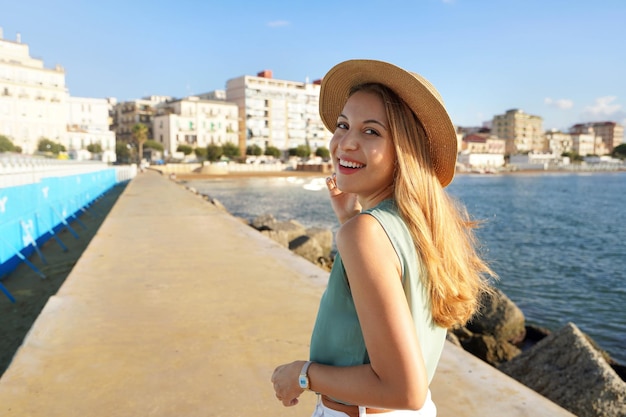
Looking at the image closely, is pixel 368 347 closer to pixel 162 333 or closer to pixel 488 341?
pixel 162 333

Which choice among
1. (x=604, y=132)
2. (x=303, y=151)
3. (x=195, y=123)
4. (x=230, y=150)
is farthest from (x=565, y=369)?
(x=604, y=132)

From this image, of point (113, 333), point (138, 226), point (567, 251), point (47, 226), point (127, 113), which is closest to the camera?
point (113, 333)

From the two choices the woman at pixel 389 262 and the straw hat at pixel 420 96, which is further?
the straw hat at pixel 420 96

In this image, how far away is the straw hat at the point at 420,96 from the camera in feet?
4.19

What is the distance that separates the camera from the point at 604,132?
181m

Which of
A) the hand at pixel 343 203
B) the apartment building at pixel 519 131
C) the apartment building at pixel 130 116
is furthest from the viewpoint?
the apartment building at pixel 519 131

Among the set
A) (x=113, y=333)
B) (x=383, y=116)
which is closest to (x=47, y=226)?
(x=113, y=333)

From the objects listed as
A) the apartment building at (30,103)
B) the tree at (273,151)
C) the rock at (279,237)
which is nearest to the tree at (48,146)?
the apartment building at (30,103)

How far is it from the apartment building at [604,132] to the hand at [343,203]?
195672 mm

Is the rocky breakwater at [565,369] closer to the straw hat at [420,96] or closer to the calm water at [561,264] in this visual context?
the straw hat at [420,96]

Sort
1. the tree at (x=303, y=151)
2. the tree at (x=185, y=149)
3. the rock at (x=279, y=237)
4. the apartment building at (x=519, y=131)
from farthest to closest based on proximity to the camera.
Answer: the apartment building at (x=519, y=131)
the tree at (x=303, y=151)
the tree at (x=185, y=149)
the rock at (x=279, y=237)

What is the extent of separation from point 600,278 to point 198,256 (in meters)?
10.8

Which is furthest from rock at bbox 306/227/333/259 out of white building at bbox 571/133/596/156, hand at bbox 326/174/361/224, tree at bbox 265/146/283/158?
white building at bbox 571/133/596/156

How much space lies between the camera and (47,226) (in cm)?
1031
